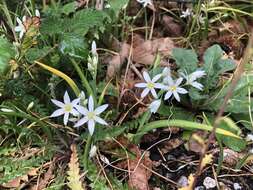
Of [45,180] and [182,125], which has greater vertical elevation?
[182,125]

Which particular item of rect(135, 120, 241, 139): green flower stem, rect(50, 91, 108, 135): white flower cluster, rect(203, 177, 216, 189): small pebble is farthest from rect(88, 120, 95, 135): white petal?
rect(203, 177, 216, 189): small pebble

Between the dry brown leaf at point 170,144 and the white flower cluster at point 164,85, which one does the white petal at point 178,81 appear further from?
the dry brown leaf at point 170,144

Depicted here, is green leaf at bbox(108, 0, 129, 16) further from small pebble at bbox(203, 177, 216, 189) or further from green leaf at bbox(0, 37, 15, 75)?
small pebble at bbox(203, 177, 216, 189)

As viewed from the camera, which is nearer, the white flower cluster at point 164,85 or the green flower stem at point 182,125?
the green flower stem at point 182,125

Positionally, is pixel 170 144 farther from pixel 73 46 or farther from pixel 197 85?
pixel 73 46

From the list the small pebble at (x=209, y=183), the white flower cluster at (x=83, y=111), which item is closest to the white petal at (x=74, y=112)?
the white flower cluster at (x=83, y=111)

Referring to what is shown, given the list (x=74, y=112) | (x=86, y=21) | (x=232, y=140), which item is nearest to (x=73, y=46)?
(x=86, y=21)
